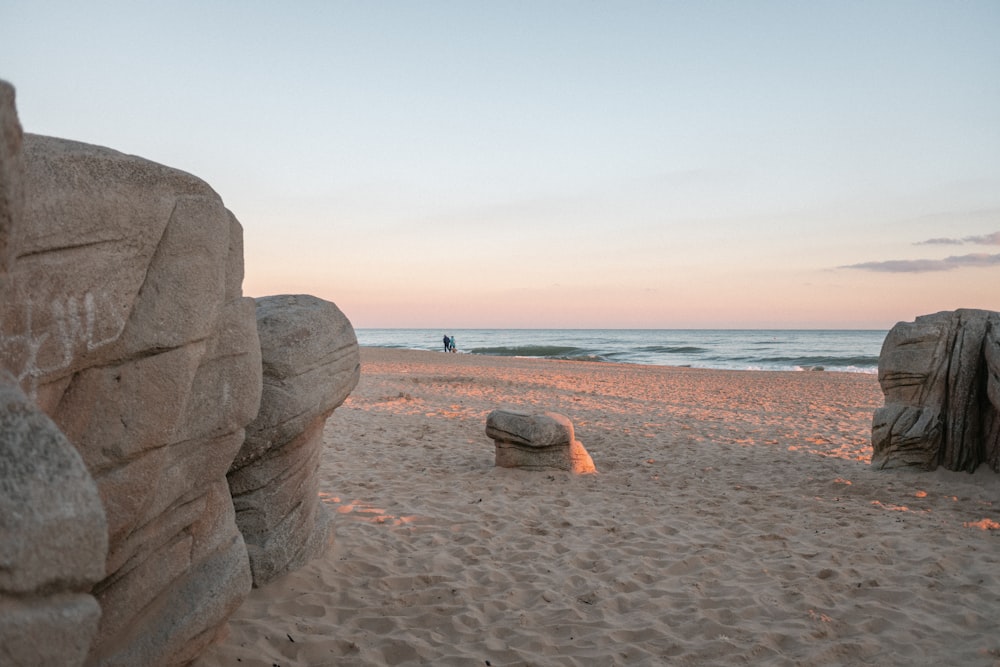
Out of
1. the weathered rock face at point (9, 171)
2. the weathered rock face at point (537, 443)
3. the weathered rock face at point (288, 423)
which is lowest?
the weathered rock face at point (537, 443)

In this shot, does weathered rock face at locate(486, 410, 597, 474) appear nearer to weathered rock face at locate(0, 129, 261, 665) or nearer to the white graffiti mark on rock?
weathered rock face at locate(0, 129, 261, 665)

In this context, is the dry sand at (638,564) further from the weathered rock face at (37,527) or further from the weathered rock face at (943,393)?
the weathered rock face at (37,527)

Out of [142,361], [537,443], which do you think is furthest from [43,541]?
[537,443]

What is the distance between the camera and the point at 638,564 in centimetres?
599

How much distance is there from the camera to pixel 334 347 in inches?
207

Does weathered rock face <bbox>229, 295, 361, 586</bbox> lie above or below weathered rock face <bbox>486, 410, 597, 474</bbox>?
above

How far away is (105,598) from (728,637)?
148 inches

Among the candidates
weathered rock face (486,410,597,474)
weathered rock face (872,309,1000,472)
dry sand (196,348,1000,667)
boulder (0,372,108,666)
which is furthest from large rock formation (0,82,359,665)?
weathered rock face (872,309,1000,472)

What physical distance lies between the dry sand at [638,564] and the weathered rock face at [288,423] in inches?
13.4

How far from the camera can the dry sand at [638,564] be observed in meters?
4.46

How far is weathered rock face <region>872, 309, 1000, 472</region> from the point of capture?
9016mm

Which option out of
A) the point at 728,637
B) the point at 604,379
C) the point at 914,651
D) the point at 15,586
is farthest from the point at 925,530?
the point at 604,379

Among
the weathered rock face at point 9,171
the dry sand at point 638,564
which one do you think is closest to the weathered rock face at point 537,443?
the dry sand at point 638,564

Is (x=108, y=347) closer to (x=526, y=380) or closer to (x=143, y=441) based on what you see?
(x=143, y=441)
